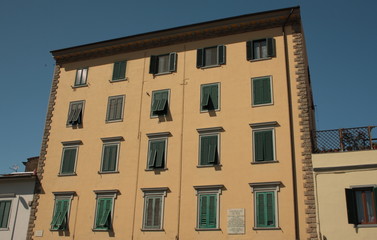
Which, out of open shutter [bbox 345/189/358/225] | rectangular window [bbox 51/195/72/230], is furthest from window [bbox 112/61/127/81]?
open shutter [bbox 345/189/358/225]

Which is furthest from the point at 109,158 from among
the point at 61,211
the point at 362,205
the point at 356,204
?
the point at 362,205

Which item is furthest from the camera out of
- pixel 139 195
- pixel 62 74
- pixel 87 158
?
pixel 62 74

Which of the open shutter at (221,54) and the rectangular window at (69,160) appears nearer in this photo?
the open shutter at (221,54)

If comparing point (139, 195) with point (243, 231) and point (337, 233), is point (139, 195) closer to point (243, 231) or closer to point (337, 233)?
point (243, 231)

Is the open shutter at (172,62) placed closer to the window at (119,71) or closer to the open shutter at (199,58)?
the open shutter at (199,58)

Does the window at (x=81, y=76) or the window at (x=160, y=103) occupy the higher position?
the window at (x=81, y=76)

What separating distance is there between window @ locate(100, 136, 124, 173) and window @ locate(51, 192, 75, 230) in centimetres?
237

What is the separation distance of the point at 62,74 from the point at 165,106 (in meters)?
8.34

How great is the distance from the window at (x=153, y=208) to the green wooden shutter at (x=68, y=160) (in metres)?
5.05

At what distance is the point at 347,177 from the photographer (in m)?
19.0

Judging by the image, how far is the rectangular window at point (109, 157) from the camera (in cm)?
2382

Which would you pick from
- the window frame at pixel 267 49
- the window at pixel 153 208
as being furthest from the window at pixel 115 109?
the window frame at pixel 267 49

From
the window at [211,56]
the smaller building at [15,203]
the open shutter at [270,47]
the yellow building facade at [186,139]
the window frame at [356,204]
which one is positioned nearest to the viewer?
the window frame at [356,204]

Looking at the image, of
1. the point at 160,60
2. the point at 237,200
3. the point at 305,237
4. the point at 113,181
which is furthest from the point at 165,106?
the point at 305,237
